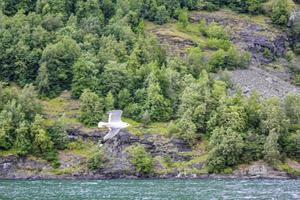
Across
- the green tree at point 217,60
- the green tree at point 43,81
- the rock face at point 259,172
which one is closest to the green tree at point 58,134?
the green tree at point 43,81

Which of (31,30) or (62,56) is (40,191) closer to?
(62,56)

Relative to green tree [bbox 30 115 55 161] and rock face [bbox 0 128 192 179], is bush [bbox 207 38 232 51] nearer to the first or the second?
rock face [bbox 0 128 192 179]

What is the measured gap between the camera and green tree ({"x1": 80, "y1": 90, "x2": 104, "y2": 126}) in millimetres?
146500

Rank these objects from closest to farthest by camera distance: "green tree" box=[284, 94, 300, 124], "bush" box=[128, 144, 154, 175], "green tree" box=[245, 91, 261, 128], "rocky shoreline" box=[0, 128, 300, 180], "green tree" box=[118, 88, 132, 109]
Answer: "rocky shoreline" box=[0, 128, 300, 180] < "bush" box=[128, 144, 154, 175] < "green tree" box=[245, 91, 261, 128] < "green tree" box=[284, 94, 300, 124] < "green tree" box=[118, 88, 132, 109]

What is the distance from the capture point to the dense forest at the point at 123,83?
137m

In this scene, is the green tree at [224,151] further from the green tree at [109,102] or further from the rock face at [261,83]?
the rock face at [261,83]

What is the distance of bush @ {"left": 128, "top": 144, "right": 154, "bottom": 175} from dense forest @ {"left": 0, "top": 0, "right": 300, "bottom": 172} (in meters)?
10.7

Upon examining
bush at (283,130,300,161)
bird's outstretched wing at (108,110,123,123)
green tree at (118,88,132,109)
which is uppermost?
bird's outstretched wing at (108,110,123,123)

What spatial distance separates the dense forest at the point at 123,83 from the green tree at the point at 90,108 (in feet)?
0.72

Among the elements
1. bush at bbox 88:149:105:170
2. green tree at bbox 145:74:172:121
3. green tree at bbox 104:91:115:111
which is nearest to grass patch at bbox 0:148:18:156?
bush at bbox 88:149:105:170

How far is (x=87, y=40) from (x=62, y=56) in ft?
41.5

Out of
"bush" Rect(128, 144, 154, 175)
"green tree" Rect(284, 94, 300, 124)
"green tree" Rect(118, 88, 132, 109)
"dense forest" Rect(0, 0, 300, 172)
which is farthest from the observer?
"green tree" Rect(118, 88, 132, 109)

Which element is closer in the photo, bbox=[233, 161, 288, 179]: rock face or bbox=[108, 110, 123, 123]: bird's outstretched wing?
bbox=[108, 110, 123, 123]: bird's outstretched wing

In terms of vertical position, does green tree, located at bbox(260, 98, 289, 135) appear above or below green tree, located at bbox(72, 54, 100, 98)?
below
